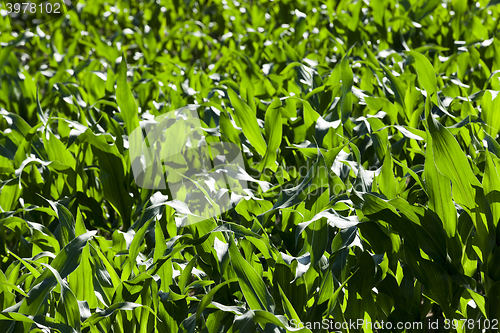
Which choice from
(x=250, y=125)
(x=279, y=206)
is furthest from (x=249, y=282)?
(x=250, y=125)

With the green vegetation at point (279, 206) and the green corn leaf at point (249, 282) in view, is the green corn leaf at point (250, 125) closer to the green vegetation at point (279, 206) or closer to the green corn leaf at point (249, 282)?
the green vegetation at point (279, 206)

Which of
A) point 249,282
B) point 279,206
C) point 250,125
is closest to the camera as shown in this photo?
point 249,282

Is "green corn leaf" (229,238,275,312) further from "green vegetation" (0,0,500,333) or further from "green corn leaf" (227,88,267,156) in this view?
"green corn leaf" (227,88,267,156)

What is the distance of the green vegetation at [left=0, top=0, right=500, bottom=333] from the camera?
1040 mm

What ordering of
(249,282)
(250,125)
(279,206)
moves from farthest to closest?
(250,125), (279,206), (249,282)

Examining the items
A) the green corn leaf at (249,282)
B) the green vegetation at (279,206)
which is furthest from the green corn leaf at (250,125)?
the green corn leaf at (249,282)

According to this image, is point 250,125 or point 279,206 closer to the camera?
point 279,206

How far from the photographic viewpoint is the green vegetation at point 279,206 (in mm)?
1040

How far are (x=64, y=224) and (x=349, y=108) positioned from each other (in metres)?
1.12

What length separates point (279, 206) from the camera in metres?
1.22

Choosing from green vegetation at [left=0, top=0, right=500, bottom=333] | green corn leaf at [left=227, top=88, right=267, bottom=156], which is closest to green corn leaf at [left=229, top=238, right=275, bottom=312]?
green vegetation at [left=0, top=0, right=500, bottom=333]

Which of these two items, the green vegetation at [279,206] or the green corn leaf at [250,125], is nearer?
the green vegetation at [279,206]

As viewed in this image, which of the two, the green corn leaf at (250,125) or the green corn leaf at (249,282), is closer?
the green corn leaf at (249,282)

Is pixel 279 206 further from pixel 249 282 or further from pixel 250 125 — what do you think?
pixel 250 125
